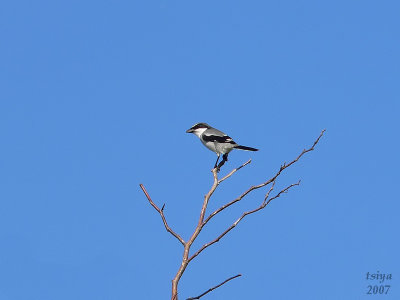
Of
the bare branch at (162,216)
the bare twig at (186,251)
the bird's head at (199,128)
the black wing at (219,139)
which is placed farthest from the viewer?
the bird's head at (199,128)

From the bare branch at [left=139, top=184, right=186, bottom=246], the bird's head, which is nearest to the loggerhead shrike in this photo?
the bird's head

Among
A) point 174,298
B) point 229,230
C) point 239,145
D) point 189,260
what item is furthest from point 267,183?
point 239,145

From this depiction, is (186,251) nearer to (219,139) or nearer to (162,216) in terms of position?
(162,216)

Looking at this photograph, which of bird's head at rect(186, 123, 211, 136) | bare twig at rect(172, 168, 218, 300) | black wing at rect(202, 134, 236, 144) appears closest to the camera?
bare twig at rect(172, 168, 218, 300)

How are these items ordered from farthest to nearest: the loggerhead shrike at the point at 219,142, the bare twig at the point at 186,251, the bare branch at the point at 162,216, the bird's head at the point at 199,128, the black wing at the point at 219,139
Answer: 1. the bird's head at the point at 199,128
2. the black wing at the point at 219,139
3. the loggerhead shrike at the point at 219,142
4. the bare branch at the point at 162,216
5. the bare twig at the point at 186,251

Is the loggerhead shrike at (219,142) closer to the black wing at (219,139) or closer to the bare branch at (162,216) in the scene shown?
the black wing at (219,139)

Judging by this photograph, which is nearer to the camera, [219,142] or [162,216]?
[162,216]

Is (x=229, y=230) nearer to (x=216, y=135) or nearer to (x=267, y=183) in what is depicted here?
(x=267, y=183)

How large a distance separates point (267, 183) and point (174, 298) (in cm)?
213

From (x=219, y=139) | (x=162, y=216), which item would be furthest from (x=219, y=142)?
(x=162, y=216)

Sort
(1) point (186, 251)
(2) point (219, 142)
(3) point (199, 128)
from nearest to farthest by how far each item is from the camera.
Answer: (1) point (186, 251) → (2) point (219, 142) → (3) point (199, 128)

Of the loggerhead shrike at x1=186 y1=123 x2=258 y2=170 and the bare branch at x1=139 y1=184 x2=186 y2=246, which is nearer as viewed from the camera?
the bare branch at x1=139 y1=184 x2=186 y2=246

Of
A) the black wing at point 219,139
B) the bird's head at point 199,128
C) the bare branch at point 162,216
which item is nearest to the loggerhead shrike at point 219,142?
the black wing at point 219,139

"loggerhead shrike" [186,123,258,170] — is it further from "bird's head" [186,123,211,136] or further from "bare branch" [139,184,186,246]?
"bare branch" [139,184,186,246]
